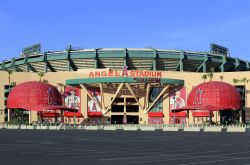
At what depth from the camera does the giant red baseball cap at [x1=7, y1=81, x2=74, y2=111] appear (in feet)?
416

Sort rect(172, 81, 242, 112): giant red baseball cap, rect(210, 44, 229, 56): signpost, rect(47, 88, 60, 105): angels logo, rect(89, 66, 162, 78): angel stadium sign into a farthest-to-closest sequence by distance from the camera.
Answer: rect(210, 44, 229, 56): signpost → rect(89, 66, 162, 78): angel stadium sign → rect(47, 88, 60, 105): angels logo → rect(172, 81, 242, 112): giant red baseball cap

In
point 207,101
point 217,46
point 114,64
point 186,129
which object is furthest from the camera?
point 217,46

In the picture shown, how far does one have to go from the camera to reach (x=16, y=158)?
904 inches

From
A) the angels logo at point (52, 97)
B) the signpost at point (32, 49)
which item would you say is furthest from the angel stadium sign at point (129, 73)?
the signpost at point (32, 49)

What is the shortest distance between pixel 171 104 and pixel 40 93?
3717cm

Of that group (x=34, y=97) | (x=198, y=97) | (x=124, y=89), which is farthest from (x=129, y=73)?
(x=34, y=97)

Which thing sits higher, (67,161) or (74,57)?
(74,57)

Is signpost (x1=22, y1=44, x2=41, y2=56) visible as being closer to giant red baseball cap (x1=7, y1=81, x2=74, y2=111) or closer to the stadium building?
the stadium building

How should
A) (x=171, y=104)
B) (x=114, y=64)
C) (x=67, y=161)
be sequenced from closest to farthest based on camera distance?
(x=67, y=161)
(x=171, y=104)
(x=114, y=64)

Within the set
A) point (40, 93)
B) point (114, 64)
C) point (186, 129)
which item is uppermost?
point (114, 64)

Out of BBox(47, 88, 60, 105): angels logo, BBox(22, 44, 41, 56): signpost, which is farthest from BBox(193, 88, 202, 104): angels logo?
BBox(22, 44, 41, 56): signpost

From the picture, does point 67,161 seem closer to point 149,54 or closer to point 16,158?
point 16,158

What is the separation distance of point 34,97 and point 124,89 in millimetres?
26294

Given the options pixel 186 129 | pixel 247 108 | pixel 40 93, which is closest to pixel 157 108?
pixel 247 108
